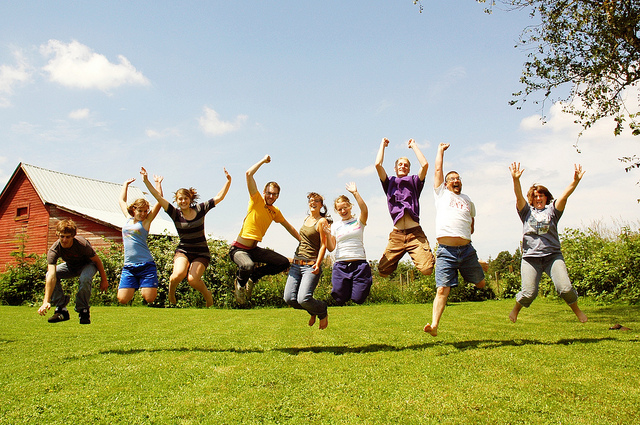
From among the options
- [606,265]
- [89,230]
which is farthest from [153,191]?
[89,230]

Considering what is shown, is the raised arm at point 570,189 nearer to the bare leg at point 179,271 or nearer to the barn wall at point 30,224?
the bare leg at point 179,271

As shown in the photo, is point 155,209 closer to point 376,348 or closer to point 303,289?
point 303,289

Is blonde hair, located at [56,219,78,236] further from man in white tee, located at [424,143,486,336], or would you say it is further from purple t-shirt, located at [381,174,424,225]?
man in white tee, located at [424,143,486,336]

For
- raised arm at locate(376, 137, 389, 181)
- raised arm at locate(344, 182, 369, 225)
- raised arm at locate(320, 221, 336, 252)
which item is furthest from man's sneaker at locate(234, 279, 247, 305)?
raised arm at locate(376, 137, 389, 181)

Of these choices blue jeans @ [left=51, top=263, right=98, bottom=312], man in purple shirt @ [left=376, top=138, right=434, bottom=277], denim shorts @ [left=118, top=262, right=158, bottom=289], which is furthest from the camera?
blue jeans @ [left=51, top=263, right=98, bottom=312]

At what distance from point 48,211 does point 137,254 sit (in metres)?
23.8

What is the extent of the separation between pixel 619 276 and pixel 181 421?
43.2 feet

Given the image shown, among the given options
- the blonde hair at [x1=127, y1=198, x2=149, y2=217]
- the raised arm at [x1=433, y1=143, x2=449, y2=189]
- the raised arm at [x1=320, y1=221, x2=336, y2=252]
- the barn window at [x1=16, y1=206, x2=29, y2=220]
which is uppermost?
the barn window at [x1=16, y1=206, x2=29, y2=220]

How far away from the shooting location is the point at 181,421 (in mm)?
3967

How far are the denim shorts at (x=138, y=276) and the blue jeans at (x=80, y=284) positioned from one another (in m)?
0.57

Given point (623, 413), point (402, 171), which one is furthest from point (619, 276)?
point (623, 413)

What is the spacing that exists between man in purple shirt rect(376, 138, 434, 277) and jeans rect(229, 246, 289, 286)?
160cm

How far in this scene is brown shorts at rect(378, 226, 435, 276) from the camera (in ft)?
20.4

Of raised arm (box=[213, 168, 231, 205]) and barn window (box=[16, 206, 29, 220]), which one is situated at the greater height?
barn window (box=[16, 206, 29, 220])
